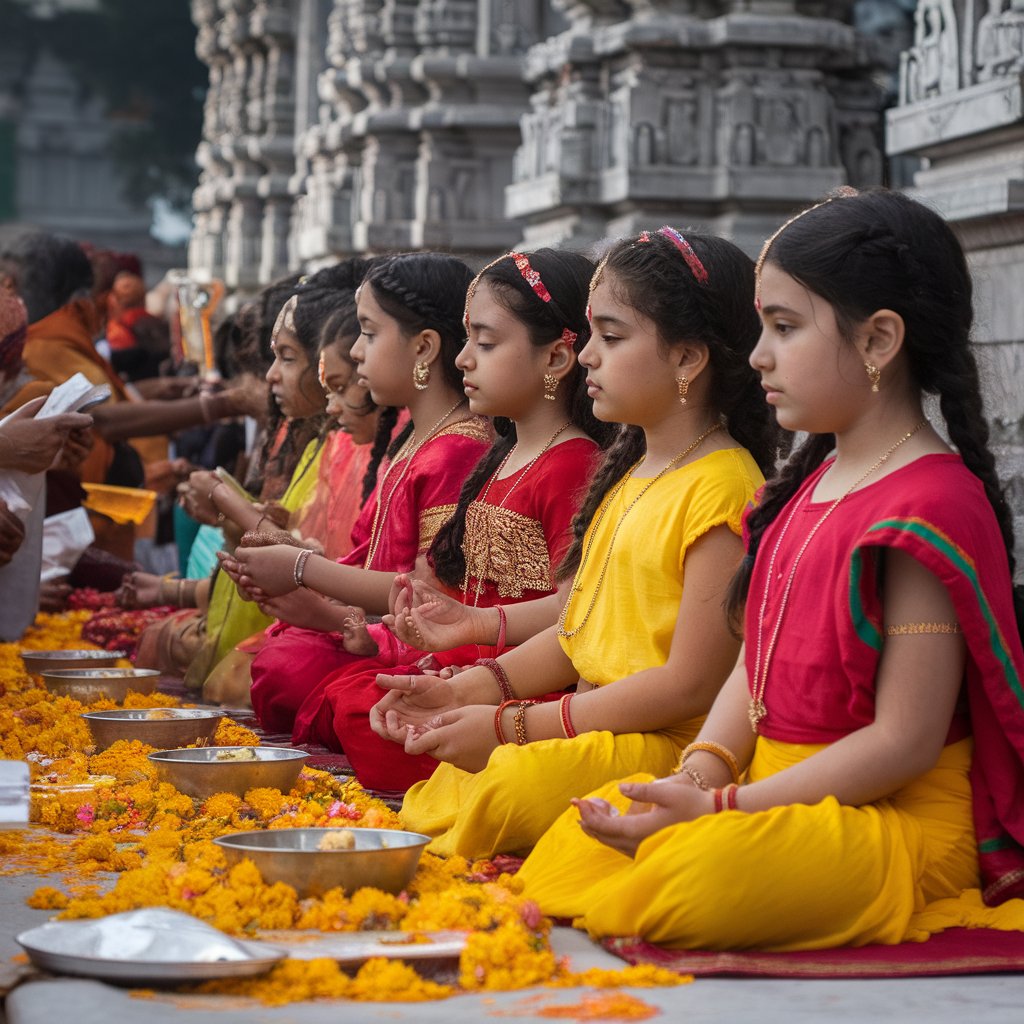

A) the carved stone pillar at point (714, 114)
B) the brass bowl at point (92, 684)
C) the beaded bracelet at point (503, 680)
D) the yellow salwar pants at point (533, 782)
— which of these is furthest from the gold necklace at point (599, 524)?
the carved stone pillar at point (714, 114)

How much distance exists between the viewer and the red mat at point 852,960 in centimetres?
288

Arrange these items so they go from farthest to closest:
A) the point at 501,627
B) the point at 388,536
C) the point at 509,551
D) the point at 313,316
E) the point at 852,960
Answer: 1. the point at 313,316
2. the point at 388,536
3. the point at 509,551
4. the point at 501,627
5. the point at 852,960

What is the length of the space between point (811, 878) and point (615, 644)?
87cm

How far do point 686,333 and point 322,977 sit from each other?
1528 mm

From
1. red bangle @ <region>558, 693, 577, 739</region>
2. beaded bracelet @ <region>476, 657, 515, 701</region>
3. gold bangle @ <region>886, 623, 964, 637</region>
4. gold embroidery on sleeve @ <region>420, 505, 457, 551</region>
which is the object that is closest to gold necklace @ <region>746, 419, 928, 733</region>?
gold bangle @ <region>886, 623, 964, 637</region>

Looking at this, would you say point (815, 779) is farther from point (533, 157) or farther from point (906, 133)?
point (533, 157)

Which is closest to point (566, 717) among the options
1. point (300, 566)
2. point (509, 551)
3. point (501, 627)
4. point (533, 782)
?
point (533, 782)

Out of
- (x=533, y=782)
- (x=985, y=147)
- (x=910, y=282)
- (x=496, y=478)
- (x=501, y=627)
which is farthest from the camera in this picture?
(x=985, y=147)

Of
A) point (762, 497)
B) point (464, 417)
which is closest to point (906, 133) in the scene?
point (464, 417)

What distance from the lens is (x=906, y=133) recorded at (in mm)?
5742

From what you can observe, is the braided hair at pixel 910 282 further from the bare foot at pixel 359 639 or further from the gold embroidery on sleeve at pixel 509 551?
the bare foot at pixel 359 639

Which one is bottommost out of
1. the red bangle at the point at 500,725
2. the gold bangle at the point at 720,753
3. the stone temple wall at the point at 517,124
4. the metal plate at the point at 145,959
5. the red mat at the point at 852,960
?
the red mat at the point at 852,960

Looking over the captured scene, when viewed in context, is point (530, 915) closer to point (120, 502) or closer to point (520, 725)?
point (520, 725)

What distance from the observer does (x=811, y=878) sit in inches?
116
